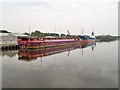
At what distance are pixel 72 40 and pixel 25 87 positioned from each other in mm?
38426

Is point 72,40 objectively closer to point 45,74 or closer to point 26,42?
point 26,42

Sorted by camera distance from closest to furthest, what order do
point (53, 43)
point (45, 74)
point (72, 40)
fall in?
point (45, 74), point (53, 43), point (72, 40)

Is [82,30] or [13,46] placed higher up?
[82,30]

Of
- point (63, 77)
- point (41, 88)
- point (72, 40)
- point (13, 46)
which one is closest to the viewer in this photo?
point (41, 88)

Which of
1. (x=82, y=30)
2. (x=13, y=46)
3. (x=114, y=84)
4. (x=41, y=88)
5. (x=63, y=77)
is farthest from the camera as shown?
(x=82, y=30)

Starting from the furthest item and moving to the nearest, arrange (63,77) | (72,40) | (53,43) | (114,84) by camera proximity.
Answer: (72,40) < (53,43) < (63,77) < (114,84)

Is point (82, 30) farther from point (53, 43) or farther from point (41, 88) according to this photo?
point (41, 88)

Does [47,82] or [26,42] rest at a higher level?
[26,42]

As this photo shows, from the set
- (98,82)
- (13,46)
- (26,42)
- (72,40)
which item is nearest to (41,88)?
(98,82)

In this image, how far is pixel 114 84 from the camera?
325 inches

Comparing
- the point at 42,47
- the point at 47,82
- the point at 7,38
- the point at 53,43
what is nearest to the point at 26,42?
the point at 42,47

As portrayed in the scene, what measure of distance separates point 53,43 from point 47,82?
82.3ft

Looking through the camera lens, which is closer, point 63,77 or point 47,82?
point 47,82

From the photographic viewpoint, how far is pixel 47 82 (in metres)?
8.67
